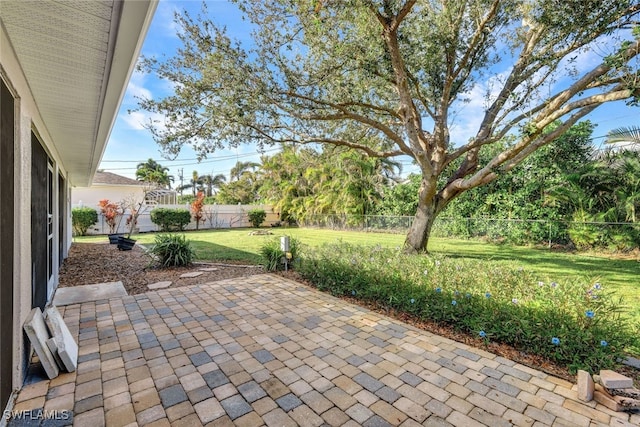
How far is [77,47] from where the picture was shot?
2178 millimetres

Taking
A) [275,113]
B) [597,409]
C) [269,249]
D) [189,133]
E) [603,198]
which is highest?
[275,113]

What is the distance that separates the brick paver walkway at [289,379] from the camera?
85.3 inches

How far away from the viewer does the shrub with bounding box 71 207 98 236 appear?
15336mm

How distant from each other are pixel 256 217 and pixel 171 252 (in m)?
15.6

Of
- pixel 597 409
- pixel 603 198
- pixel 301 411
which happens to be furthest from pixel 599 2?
pixel 603 198

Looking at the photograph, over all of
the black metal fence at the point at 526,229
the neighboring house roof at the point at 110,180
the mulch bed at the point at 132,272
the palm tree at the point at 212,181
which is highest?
the palm tree at the point at 212,181

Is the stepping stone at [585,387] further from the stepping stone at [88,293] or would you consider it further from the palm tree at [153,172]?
the palm tree at [153,172]

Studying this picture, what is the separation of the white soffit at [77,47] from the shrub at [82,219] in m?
14.7

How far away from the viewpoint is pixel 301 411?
7.24 ft

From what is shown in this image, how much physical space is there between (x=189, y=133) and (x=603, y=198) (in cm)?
1342

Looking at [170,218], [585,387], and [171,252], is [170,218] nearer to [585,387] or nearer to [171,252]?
[171,252]

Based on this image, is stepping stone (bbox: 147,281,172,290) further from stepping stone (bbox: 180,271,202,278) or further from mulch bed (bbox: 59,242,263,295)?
stepping stone (bbox: 180,271,202,278)

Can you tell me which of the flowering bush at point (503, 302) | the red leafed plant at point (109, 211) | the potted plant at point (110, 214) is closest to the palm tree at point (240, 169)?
the potted plant at point (110, 214)

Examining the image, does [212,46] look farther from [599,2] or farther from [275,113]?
[599,2]
